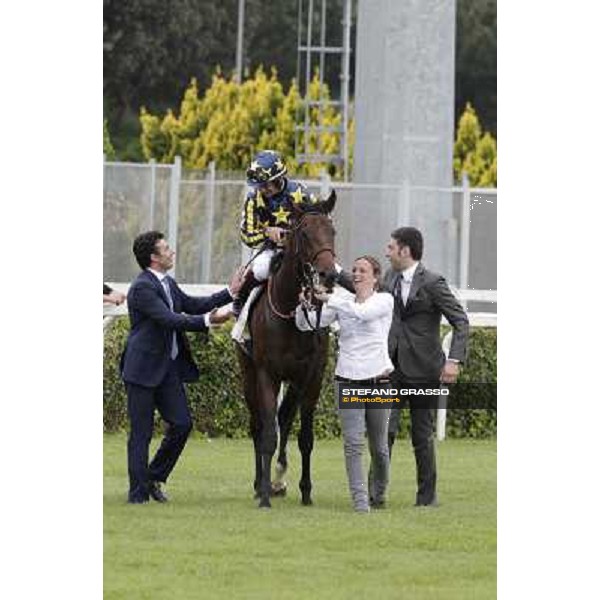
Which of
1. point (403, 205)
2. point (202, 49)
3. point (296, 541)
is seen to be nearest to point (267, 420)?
point (296, 541)

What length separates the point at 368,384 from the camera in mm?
12695

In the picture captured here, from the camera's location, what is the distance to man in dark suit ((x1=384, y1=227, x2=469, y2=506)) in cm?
1298

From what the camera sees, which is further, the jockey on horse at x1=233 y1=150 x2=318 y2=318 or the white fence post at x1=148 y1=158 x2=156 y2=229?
the white fence post at x1=148 y1=158 x2=156 y2=229

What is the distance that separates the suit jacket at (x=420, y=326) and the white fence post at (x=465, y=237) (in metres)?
5.18

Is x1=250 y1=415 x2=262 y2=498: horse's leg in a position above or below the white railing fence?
below

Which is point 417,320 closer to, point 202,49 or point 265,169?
point 265,169

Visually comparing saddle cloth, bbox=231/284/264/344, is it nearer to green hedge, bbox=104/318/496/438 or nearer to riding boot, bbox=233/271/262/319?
riding boot, bbox=233/271/262/319

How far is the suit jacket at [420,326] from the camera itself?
512 inches

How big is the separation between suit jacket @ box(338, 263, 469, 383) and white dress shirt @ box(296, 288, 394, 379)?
1.03 ft

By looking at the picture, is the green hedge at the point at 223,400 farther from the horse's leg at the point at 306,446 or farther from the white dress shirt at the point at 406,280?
the white dress shirt at the point at 406,280

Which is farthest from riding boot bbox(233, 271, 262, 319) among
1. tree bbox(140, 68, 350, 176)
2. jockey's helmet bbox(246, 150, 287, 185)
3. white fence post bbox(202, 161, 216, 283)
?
tree bbox(140, 68, 350, 176)

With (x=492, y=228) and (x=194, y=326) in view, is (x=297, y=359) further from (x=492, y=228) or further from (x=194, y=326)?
(x=492, y=228)
